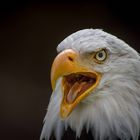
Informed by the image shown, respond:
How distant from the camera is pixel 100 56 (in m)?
3.73

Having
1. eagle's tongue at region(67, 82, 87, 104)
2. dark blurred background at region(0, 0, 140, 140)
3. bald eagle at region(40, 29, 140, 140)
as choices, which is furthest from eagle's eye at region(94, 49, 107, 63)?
dark blurred background at region(0, 0, 140, 140)

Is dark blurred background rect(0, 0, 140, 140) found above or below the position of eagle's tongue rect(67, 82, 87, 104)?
above

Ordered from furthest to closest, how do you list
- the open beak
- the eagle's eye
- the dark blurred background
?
the dark blurred background → the eagle's eye → the open beak

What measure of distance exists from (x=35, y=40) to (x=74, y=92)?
1.98 meters

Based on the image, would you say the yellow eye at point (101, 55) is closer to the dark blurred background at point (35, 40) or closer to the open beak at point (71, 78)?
the open beak at point (71, 78)

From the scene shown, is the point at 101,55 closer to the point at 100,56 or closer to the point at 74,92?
the point at 100,56

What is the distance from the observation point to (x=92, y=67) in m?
3.72

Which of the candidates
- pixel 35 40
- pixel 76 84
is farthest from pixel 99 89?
pixel 35 40

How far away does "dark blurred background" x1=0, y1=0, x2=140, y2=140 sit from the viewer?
552 cm

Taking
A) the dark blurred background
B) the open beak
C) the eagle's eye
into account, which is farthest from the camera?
the dark blurred background

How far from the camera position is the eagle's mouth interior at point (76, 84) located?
12.1 ft

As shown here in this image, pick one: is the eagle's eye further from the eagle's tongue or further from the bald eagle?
the eagle's tongue

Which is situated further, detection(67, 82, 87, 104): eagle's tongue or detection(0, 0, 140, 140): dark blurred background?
detection(0, 0, 140, 140): dark blurred background

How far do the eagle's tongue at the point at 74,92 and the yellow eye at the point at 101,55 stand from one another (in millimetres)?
136
